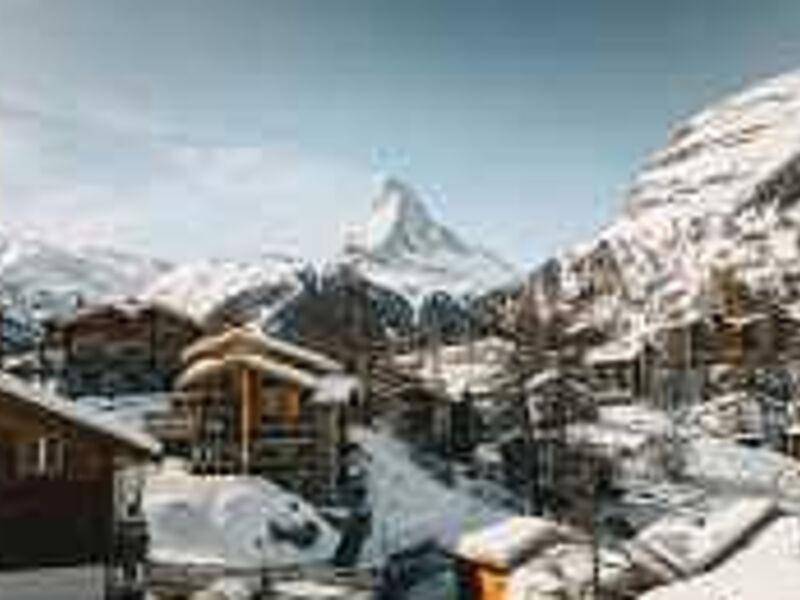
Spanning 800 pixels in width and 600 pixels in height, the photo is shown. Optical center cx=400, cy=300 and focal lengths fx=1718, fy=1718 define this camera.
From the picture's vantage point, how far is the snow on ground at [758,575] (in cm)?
3066

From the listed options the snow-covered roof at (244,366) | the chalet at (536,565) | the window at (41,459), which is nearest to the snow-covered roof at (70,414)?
the window at (41,459)

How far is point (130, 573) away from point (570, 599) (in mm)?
9899

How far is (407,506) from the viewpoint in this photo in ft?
220

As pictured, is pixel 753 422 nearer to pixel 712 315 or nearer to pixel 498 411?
pixel 498 411

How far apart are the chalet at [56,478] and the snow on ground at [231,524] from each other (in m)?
17.3

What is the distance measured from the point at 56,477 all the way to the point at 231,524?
73.7ft

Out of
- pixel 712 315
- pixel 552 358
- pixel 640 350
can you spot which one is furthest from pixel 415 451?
pixel 712 315

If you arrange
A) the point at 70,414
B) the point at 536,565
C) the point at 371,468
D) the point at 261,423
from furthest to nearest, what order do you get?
the point at 371,468, the point at 261,423, the point at 536,565, the point at 70,414

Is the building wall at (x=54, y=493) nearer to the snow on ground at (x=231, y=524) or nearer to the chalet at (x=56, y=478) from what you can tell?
the chalet at (x=56, y=478)

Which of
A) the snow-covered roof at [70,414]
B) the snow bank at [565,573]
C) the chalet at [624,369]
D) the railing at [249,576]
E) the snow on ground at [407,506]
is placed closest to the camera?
the snow-covered roof at [70,414]

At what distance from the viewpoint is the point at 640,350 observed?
13225cm

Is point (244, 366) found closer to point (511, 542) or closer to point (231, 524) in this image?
point (231, 524)

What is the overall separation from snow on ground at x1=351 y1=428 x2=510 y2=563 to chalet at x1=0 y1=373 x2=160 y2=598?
21.0 meters

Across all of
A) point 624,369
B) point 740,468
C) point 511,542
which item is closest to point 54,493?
point 511,542
